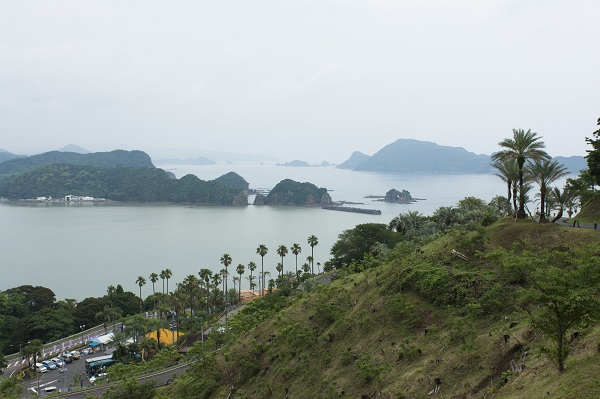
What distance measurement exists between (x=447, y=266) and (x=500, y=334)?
5453 millimetres

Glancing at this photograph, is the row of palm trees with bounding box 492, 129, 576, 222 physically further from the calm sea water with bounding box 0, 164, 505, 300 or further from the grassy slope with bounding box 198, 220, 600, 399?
the calm sea water with bounding box 0, 164, 505, 300

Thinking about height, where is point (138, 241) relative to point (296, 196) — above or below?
below

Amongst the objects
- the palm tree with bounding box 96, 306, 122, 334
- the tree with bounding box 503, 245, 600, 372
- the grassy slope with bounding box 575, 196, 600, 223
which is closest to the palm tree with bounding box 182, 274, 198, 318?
the palm tree with bounding box 96, 306, 122, 334

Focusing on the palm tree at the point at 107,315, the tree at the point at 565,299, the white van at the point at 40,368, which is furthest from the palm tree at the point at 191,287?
the tree at the point at 565,299

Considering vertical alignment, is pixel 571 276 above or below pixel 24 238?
above

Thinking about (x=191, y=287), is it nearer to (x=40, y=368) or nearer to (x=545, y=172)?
(x=40, y=368)

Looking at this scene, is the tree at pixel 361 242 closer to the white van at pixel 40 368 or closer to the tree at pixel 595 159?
the tree at pixel 595 159

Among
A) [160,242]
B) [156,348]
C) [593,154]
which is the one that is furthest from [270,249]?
[593,154]

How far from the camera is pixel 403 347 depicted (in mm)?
14391

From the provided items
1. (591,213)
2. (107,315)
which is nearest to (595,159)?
(591,213)

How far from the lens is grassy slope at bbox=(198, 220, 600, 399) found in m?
10.5

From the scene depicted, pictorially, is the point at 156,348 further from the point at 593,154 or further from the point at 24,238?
the point at 24,238

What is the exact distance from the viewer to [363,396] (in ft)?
43.9

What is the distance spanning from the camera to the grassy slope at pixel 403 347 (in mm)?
10492
